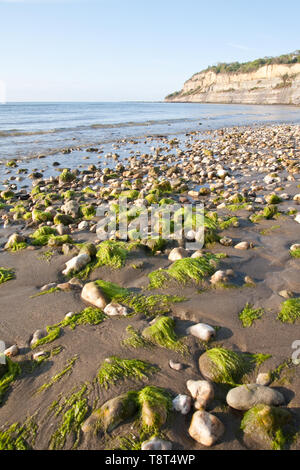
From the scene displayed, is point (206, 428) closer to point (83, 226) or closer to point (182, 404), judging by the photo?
point (182, 404)

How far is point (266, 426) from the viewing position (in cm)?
182

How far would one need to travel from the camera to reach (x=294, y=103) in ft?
205

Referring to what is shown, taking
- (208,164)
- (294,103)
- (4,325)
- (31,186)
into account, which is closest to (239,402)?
(4,325)

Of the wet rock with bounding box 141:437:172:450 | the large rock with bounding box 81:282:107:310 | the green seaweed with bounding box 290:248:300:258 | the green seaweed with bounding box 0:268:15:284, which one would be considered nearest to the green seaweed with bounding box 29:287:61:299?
the large rock with bounding box 81:282:107:310

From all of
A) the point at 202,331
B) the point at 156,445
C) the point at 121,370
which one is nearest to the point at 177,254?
the point at 202,331

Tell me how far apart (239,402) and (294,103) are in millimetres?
72619

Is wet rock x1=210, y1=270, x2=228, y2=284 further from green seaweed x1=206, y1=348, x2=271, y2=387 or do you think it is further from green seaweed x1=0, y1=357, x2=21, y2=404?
green seaweed x1=0, y1=357, x2=21, y2=404

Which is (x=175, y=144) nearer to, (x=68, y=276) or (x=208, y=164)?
(x=208, y=164)

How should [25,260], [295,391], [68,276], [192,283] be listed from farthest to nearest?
[25,260] < [68,276] < [192,283] < [295,391]

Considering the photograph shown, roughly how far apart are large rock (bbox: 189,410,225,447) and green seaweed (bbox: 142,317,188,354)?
0.66 m

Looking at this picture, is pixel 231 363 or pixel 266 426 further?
pixel 231 363

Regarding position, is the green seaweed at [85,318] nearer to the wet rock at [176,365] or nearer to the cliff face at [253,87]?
the wet rock at [176,365]

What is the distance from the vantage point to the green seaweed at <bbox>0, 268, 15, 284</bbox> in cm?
372

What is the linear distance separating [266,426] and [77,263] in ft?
8.87
